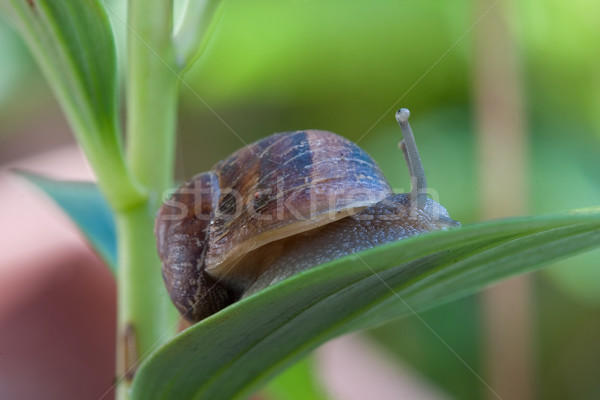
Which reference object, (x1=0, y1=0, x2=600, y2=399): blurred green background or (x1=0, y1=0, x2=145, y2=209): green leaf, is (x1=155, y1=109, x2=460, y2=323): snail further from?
(x1=0, y1=0, x2=600, y2=399): blurred green background

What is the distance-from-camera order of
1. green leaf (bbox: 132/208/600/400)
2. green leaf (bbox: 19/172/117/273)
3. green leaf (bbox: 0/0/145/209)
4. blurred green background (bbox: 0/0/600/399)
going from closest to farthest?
green leaf (bbox: 132/208/600/400) → green leaf (bbox: 0/0/145/209) → green leaf (bbox: 19/172/117/273) → blurred green background (bbox: 0/0/600/399)

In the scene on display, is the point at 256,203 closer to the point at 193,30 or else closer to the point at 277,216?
the point at 277,216

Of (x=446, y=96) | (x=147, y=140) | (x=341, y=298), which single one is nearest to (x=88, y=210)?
(x=147, y=140)

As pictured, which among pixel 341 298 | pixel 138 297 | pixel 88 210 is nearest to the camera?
pixel 341 298

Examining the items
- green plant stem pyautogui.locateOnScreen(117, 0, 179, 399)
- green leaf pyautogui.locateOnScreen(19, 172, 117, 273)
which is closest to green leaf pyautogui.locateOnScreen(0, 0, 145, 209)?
green plant stem pyautogui.locateOnScreen(117, 0, 179, 399)

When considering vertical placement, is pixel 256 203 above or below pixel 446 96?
above
